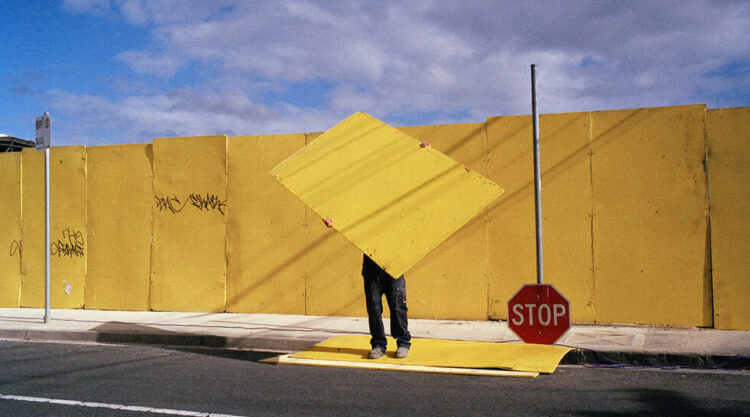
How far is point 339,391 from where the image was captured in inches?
200

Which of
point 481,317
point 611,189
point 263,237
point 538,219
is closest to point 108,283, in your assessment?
point 263,237

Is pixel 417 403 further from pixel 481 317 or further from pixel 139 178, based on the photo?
pixel 139 178

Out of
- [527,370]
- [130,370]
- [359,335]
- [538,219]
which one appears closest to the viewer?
[527,370]

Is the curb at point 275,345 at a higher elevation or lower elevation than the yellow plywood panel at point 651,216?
lower

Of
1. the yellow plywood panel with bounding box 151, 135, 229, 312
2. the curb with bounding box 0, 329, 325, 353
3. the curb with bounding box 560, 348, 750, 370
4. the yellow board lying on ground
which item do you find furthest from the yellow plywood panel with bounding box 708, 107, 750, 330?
the yellow plywood panel with bounding box 151, 135, 229, 312

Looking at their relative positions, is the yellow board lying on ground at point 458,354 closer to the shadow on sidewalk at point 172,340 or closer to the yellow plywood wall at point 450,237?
the shadow on sidewalk at point 172,340

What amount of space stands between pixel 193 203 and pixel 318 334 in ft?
11.8

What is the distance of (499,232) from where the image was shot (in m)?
8.52

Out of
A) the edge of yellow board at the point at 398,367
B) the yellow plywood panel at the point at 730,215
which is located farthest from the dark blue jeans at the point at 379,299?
the yellow plywood panel at the point at 730,215

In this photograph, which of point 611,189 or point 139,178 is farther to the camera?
point 139,178

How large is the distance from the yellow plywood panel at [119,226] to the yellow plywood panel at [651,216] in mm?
6953

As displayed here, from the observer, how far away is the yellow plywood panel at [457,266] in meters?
8.58

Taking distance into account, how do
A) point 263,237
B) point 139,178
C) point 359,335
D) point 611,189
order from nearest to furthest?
point 359,335, point 611,189, point 263,237, point 139,178

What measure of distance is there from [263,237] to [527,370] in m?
5.18
